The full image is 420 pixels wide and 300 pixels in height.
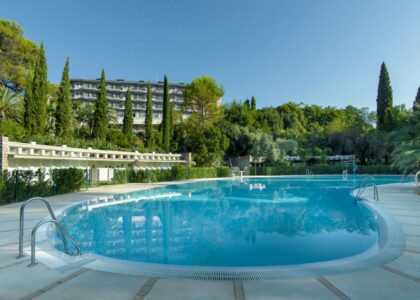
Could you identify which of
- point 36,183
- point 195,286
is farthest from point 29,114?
point 195,286

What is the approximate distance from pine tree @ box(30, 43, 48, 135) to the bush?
9522mm

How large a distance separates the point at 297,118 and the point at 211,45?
96.5ft

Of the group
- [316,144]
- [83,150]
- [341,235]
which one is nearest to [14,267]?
[341,235]

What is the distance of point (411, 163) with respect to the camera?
14.6 metres

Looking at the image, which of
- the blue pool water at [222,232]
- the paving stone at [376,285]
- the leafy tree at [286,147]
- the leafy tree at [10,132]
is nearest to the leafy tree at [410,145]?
the blue pool water at [222,232]

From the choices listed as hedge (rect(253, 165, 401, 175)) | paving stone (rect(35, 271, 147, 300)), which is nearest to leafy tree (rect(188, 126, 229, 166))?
hedge (rect(253, 165, 401, 175))

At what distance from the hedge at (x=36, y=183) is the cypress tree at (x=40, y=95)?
951 cm

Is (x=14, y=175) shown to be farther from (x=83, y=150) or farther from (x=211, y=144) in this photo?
(x=211, y=144)

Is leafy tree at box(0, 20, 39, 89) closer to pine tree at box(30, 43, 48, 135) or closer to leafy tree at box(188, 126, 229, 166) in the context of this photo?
pine tree at box(30, 43, 48, 135)

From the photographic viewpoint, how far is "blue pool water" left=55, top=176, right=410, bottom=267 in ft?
18.1

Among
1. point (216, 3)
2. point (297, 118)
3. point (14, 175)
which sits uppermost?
point (216, 3)

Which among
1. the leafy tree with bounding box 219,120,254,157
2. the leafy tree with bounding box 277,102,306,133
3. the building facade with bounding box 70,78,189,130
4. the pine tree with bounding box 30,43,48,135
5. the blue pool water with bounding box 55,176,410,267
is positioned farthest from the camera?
the building facade with bounding box 70,78,189,130

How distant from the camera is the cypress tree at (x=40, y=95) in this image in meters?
21.3

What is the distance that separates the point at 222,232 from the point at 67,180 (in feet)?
31.6
